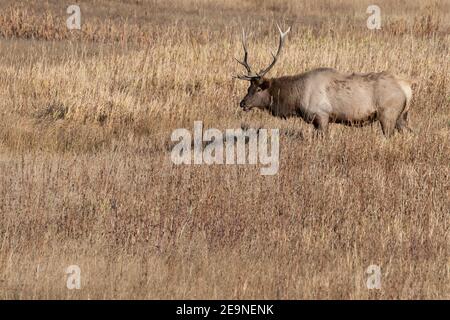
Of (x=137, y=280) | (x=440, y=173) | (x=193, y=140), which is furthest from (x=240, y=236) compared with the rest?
(x=193, y=140)

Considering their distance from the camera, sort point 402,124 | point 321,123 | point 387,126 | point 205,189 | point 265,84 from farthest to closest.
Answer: point 265,84 → point 402,124 → point 321,123 → point 387,126 → point 205,189

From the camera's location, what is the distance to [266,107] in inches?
578

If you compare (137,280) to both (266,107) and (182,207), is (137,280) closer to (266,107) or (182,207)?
(182,207)

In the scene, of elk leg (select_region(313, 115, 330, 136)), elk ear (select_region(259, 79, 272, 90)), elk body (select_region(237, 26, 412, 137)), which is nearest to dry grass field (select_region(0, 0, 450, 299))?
elk leg (select_region(313, 115, 330, 136))

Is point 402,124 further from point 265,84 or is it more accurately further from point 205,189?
point 205,189

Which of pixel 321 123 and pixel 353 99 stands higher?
pixel 353 99

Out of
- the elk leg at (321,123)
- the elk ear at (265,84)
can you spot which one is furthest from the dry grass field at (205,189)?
the elk ear at (265,84)

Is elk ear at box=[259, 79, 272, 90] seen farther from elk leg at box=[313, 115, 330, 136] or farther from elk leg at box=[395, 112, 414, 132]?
elk leg at box=[395, 112, 414, 132]

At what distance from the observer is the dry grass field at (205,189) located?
8156 millimetres

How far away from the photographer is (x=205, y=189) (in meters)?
10.4

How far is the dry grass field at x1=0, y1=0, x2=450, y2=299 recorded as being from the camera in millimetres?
8156

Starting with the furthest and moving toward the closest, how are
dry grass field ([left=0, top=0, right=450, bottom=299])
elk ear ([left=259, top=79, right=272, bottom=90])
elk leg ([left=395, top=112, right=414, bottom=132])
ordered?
elk ear ([left=259, top=79, right=272, bottom=90]), elk leg ([left=395, top=112, right=414, bottom=132]), dry grass field ([left=0, top=0, right=450, bottom=299])

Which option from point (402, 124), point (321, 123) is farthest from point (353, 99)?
point (402, 124)

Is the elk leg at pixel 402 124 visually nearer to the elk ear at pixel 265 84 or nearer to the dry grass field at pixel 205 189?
the dry grass field at pixel 205 189
